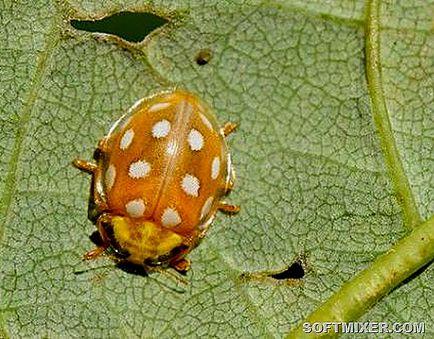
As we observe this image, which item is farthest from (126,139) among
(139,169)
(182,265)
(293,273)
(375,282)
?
(375,282)

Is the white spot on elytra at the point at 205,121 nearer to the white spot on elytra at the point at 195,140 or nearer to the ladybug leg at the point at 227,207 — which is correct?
the white spot on elytra at the point at 195,140

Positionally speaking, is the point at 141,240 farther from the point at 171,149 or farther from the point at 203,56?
the point at 203,56

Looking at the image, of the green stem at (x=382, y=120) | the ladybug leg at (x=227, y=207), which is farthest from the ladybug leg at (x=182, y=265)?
the green stem at (x=382, y=120)

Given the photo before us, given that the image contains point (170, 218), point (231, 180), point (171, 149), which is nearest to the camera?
point (171, 149)

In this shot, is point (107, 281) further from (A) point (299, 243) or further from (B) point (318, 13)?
(B) point (318, 13)

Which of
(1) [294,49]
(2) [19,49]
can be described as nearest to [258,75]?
(1) [294,49]

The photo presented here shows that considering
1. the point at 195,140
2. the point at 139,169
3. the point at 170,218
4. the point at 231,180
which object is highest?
the point at 195,140
